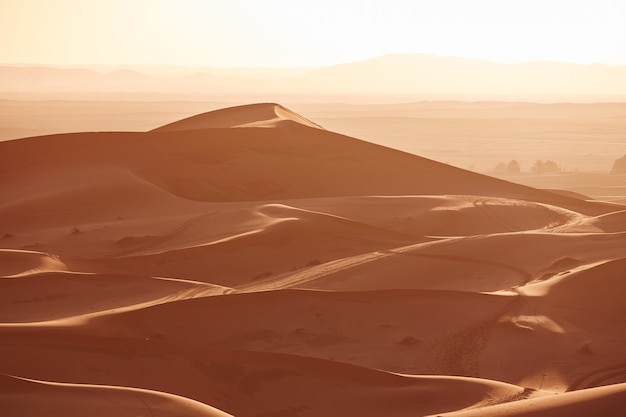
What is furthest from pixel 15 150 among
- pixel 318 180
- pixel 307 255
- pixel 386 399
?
pixel 386 399

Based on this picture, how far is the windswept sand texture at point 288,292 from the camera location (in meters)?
7.63

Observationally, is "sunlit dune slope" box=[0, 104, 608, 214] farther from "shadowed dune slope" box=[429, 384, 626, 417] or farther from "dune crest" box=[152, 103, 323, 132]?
"shadowed dune slope" box=[429, 384, 626, 417]

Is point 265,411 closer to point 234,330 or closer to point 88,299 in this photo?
point 234,330

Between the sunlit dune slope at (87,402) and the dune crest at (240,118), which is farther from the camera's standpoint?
the dune crest at (240,118)

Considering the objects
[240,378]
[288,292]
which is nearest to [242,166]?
[288,292]

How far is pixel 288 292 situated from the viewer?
36.1 feet

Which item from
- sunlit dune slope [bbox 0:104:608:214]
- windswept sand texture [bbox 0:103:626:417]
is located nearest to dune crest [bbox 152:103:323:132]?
sunlit dune slope [bbox 0:104:608:214]

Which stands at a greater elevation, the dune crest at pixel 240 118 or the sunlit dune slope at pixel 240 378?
the dune crest at pixel 240 118

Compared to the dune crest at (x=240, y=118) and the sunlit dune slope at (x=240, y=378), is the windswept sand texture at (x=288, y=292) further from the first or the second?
the dune crest at (x=240, y=118)

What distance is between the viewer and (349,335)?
10.1 m

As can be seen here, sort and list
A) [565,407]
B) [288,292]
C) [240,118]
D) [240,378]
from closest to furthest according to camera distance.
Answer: [565,407] < [240,378] < [288,292] < [240,118]

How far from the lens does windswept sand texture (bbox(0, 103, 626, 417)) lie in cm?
763

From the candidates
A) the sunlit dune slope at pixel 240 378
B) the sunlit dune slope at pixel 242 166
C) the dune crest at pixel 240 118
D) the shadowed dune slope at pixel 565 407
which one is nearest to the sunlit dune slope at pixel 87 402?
the sunlit dune slope at pixel 240 378

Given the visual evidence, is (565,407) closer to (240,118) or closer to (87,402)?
(87,402)
